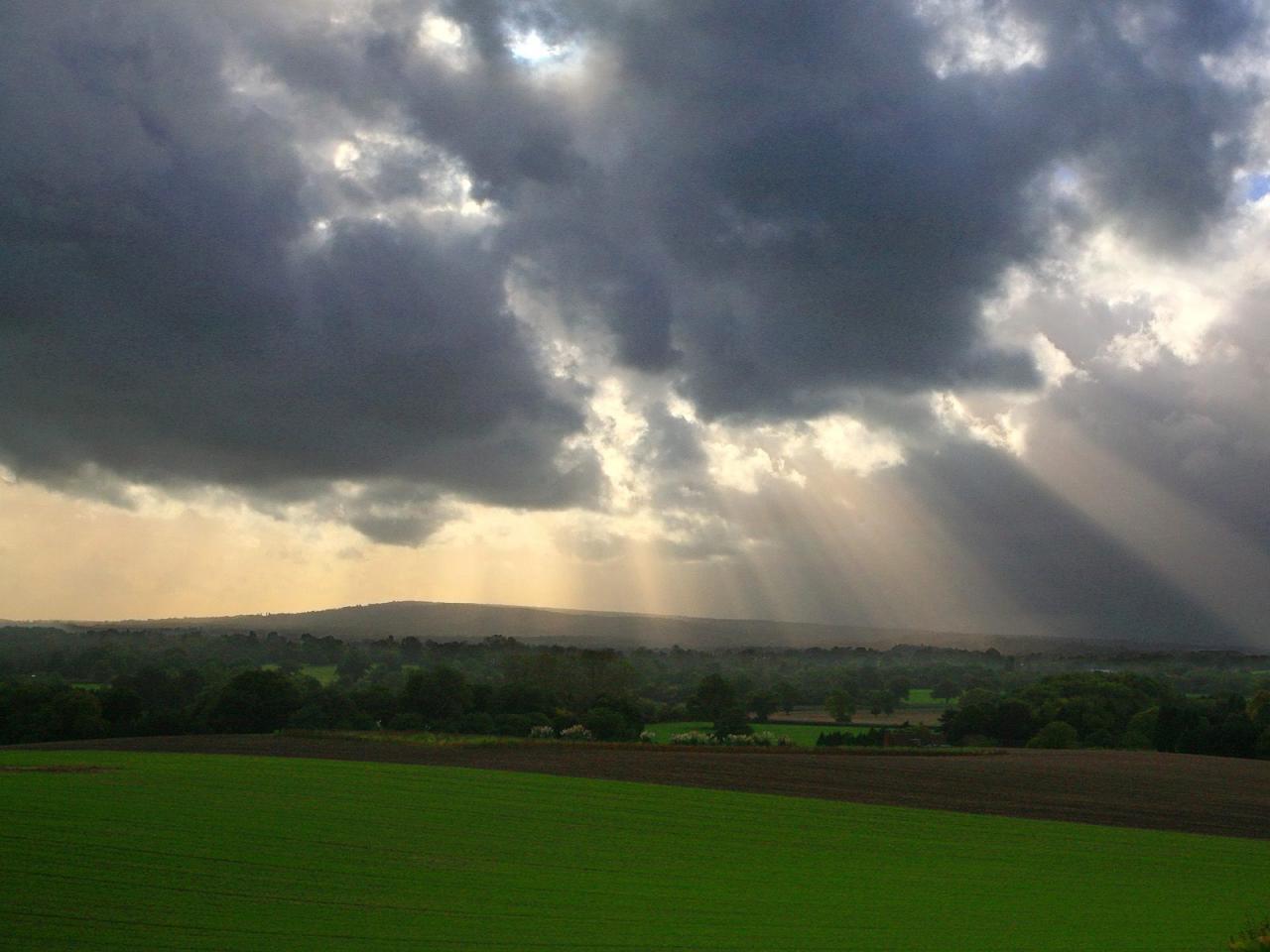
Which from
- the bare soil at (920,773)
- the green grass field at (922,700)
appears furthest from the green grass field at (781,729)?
the green grass field at (922,700)

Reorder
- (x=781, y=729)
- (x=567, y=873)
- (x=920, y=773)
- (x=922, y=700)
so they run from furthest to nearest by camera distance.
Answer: (x=922, y=700)
(x=781, y=729)
(x=920, y=773)
(x=567, y=873)

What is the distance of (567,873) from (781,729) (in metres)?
76.8

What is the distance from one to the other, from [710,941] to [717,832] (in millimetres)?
16087

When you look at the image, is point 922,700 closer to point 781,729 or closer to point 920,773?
point 781,729

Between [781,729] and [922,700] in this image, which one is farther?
[922,700]

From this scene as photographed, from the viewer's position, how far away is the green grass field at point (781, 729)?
91.3m

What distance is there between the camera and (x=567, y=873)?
2725cm

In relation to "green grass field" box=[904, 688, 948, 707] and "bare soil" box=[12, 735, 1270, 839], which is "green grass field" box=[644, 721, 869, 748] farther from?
"green grass field" box=[904, 688, 948, 707]

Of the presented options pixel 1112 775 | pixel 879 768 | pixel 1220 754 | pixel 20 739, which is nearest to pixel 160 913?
pixel 879 768

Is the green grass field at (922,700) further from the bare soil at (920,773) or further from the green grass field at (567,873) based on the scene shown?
the green grass field at (567,873)

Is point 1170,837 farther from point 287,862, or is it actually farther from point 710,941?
point 287,862

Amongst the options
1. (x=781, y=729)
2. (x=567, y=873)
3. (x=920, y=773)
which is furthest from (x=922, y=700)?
A: (x=567, y=873)

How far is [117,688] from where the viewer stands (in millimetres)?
84688

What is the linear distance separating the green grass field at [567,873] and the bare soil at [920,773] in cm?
466
